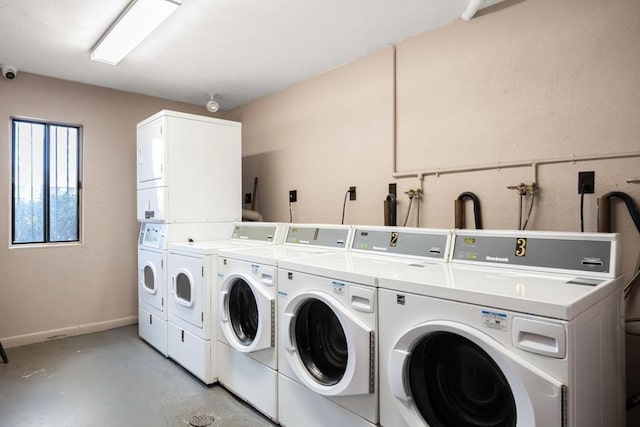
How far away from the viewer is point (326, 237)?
8.57ft

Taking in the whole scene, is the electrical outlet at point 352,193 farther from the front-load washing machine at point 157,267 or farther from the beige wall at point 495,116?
the front-load washing machine at point 157,267

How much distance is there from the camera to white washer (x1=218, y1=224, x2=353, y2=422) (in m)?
2.08

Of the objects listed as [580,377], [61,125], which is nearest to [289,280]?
[580,377]

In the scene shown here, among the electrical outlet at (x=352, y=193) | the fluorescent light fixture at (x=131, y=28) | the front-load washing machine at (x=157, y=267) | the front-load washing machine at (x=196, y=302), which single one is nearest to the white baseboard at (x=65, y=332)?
the front-load washing machine at (x=157, y=267)

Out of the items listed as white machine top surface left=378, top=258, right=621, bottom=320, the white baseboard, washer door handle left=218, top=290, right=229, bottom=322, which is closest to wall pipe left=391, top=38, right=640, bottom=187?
white machine top surface left=378, top=258, right=621, bottom=320

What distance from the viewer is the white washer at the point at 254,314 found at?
2.08 metres

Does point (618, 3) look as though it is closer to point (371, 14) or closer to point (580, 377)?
point (371, 14)

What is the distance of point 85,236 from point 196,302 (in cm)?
183

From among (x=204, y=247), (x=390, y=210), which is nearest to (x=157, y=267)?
(x=204, y=247)

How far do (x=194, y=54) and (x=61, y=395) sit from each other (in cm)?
265

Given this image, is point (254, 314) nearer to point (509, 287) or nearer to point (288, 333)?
point (288, 333)

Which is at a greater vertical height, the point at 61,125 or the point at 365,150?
the point at 61,125

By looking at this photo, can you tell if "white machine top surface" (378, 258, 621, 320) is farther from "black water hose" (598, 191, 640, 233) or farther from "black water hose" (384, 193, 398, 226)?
"black water hose" (384, 193, 398, 226)

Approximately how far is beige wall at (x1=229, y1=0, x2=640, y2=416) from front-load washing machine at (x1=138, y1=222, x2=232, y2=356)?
1.01m
